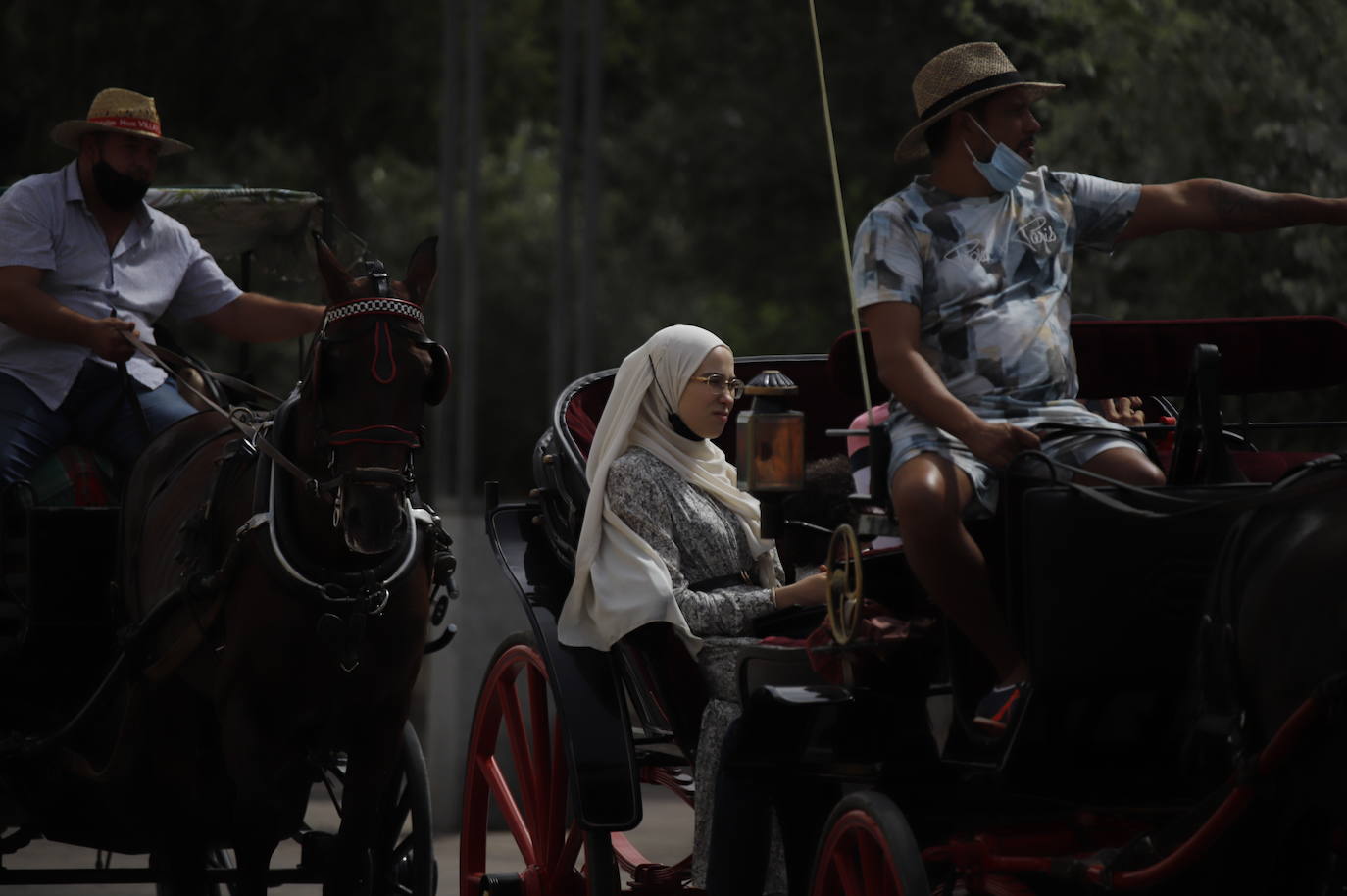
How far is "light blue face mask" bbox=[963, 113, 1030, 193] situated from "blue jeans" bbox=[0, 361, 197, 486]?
10.3 ft

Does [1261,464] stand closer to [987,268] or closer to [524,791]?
[987,268]

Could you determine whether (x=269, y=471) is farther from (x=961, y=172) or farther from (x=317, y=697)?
(x=961, y=172)

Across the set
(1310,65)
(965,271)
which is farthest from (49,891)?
(1310,65)

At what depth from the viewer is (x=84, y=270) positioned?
689cm

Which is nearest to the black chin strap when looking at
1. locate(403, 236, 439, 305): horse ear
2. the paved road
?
locate(403, 236, 439, 305): horse ear

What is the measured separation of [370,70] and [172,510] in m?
19.6

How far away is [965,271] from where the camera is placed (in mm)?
4543

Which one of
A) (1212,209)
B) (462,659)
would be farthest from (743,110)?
(1212,209)

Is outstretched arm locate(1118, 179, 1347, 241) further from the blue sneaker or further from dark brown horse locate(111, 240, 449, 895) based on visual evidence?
dark brown horse locate(111, 240, 449, 895)

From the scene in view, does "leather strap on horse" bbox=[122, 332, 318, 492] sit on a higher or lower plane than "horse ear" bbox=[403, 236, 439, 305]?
lower

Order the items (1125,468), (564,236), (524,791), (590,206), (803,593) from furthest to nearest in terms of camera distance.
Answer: (564,236) → (590,206) → (524,791) → (803,593) → (1125,468)

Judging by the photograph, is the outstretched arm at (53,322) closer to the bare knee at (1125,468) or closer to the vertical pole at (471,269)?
the bare knee at (1125,468)

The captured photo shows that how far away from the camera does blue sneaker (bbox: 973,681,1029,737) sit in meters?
4.00

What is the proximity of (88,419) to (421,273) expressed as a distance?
152 centimetres
